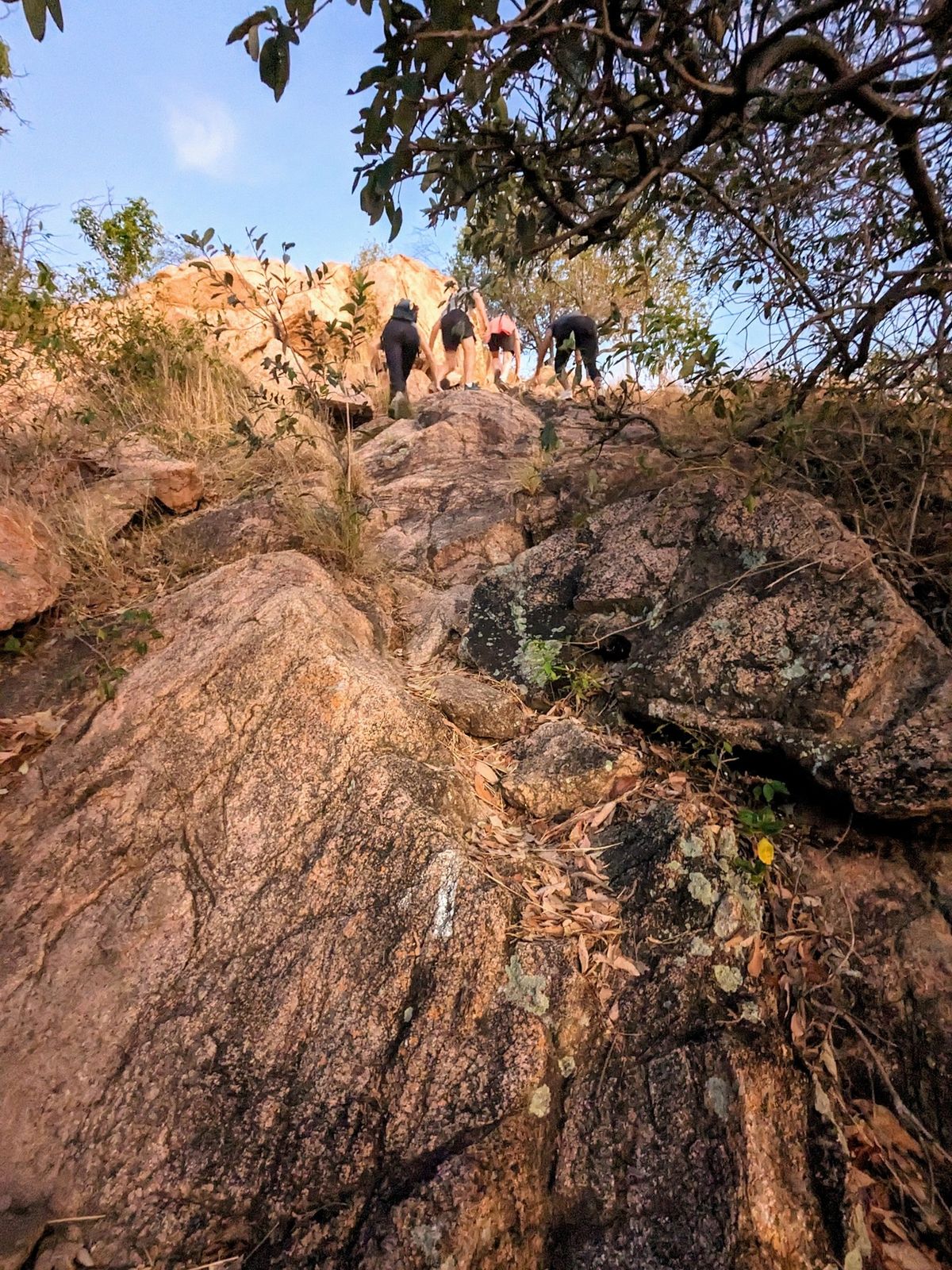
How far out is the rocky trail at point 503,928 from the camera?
1.34m

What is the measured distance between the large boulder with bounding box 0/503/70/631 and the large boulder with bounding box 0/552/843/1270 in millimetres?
917

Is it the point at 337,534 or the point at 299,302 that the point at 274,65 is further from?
the point at 299,302

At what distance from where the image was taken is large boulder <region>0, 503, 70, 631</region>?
275cm

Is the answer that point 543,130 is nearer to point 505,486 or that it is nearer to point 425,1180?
point 505,486

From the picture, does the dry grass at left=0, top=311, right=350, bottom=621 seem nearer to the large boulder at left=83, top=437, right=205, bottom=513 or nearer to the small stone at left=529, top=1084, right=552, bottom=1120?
the large boulder at left=83, top=437, right=205, bottom=513

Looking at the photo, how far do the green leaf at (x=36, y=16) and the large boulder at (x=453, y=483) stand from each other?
257 cm

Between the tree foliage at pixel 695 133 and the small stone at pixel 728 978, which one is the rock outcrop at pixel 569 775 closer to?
the small stone at pixel 728 978

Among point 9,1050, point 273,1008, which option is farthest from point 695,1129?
point 9,1050

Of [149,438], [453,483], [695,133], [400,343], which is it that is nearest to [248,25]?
[695,133]

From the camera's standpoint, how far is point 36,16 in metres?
0.98

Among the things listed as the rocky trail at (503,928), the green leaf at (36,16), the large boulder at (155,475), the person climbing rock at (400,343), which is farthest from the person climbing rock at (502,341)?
the green leaf at (36,16)

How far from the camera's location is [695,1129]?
4.56 feet

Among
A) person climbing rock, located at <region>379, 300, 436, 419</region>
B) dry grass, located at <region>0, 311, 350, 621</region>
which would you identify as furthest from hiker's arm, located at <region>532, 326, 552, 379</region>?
dry grass, located at <region>0, 311, 350, 621</region>

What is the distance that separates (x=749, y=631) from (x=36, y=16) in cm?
224
